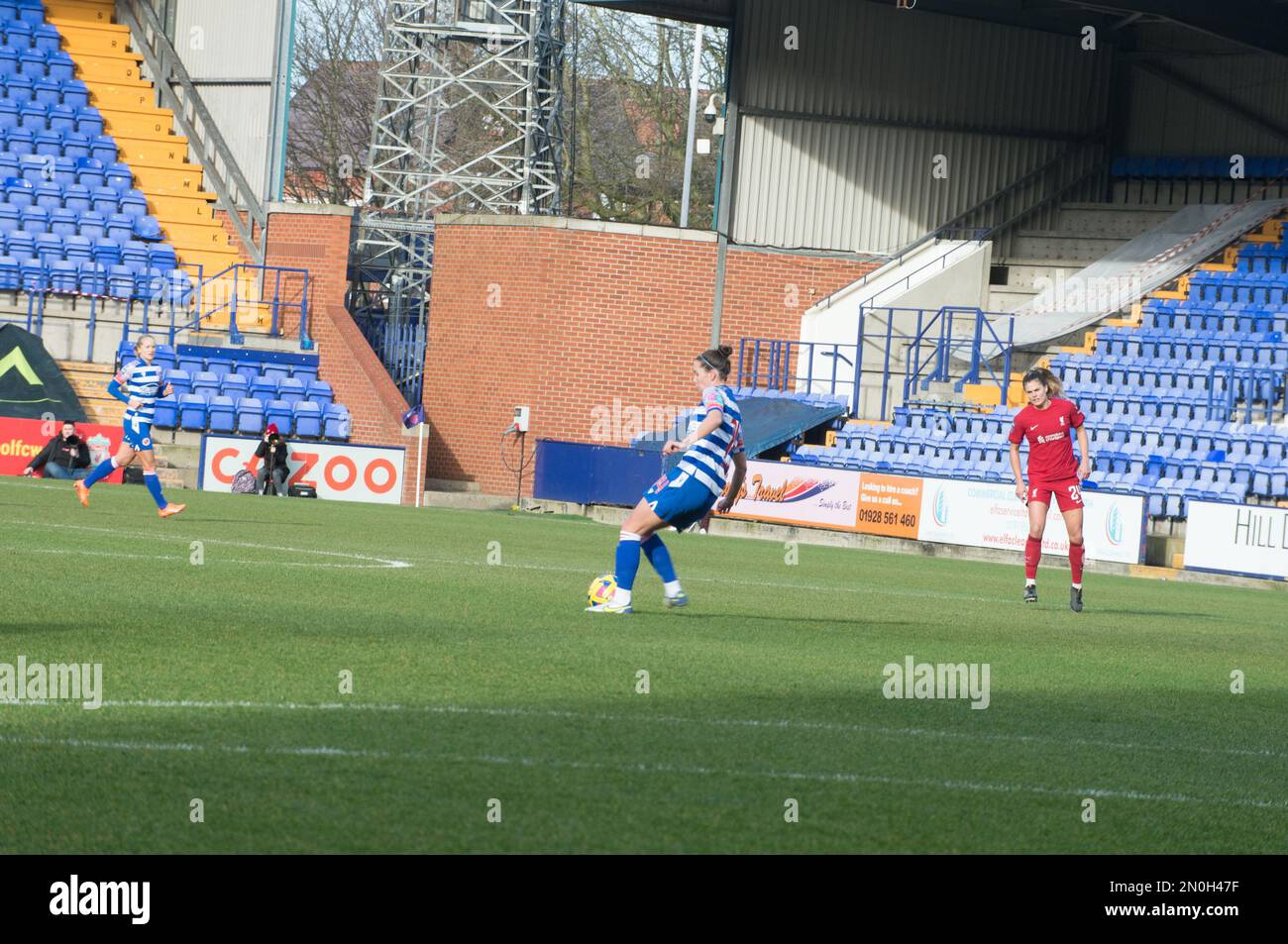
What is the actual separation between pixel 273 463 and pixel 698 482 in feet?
62.4

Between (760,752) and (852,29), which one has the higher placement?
(852,29)

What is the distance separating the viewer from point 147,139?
4003 cm

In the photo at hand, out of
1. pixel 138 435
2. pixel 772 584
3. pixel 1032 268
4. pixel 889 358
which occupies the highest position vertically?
pixel 1032 268

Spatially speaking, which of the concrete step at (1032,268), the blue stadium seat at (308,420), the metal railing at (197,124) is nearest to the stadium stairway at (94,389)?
the blue stadium seat at (308,420)

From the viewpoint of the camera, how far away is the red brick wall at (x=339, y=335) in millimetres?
33969

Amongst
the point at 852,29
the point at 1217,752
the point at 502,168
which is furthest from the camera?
the point at 502,168

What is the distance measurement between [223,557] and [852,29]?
82.8 ft

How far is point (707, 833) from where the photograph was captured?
5.73 meters

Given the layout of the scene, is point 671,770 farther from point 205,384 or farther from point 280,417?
point 205,384

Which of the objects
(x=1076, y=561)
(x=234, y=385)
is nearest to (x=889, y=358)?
(x=234, y=385)

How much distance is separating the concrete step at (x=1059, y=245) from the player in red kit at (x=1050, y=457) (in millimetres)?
21704

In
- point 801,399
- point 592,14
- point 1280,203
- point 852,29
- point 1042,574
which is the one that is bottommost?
point 1042,574

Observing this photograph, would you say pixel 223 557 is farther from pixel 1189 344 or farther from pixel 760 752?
pixel 1189 344
